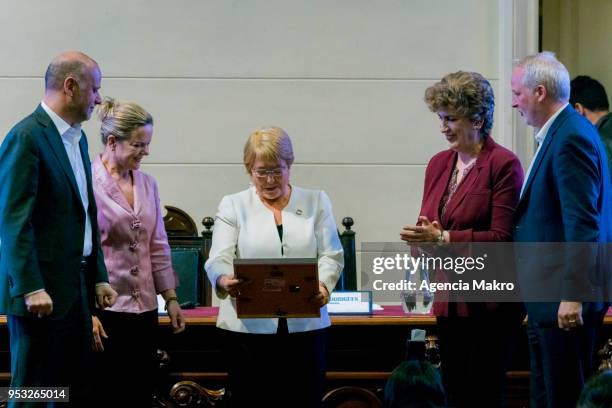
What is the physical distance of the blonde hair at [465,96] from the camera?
11.9ft

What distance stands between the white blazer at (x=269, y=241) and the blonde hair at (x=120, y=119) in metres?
0.49

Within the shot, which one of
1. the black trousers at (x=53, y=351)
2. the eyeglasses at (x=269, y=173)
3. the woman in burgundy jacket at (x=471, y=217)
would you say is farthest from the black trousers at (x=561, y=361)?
the black trousers at (x=53, y=351)

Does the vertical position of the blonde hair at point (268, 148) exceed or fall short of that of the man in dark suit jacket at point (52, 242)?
it exceeds it

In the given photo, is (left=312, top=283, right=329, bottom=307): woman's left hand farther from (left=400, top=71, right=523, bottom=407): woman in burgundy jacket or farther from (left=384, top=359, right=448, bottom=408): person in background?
(left=384, top=359, right=448, bottom=408): person in background

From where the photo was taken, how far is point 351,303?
4609mm

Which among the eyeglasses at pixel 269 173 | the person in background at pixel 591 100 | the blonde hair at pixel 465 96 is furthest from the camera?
the person in background at pixel 591 100

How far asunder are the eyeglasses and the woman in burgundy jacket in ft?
1.71

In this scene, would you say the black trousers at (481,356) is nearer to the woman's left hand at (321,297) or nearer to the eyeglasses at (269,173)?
the woman's left hand at (321,297)

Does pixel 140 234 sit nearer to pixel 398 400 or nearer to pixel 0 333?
pixel 0 333

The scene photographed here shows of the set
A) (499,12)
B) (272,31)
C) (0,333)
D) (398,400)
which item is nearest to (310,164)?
(272,31)

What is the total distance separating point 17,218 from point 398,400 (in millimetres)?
1523

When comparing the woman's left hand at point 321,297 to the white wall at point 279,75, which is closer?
the woman's left hand at point 321,297

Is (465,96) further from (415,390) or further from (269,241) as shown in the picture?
(415,390)

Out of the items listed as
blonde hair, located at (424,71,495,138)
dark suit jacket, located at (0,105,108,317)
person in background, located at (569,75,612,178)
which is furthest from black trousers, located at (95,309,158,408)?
person in background, located at (569,75,612,178)
